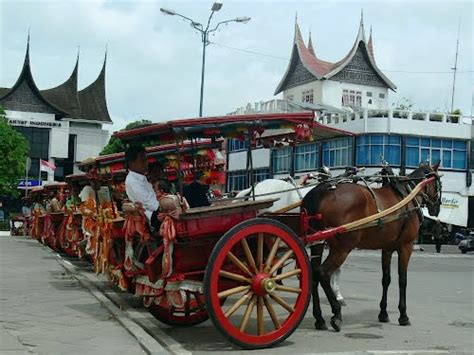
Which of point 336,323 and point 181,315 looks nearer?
point 336,323

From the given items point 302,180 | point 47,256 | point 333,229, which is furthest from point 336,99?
point 333,229

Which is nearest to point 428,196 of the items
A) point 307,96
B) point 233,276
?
point 233,276

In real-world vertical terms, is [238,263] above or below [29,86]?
below

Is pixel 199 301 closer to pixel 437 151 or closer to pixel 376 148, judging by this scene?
pixel 376 148

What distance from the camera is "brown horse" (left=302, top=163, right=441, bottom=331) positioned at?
7.29m

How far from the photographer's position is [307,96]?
56.7m

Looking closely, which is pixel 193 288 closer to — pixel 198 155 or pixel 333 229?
pixel 333 229

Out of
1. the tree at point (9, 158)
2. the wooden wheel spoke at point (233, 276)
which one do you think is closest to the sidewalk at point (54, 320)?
the wooden wheel spoke at point (233, 276)

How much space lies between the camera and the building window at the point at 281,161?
4705cm

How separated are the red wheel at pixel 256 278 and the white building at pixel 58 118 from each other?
5005cm

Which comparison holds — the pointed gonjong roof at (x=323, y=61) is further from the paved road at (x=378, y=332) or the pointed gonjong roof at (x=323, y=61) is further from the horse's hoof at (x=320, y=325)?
the horse's hoof at (x=320, y=325)

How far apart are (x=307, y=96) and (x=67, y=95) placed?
23.6 metres

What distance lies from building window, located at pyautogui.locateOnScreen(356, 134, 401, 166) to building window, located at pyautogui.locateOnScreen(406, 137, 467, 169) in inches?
38.8

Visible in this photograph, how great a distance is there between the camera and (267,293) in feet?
19.7
